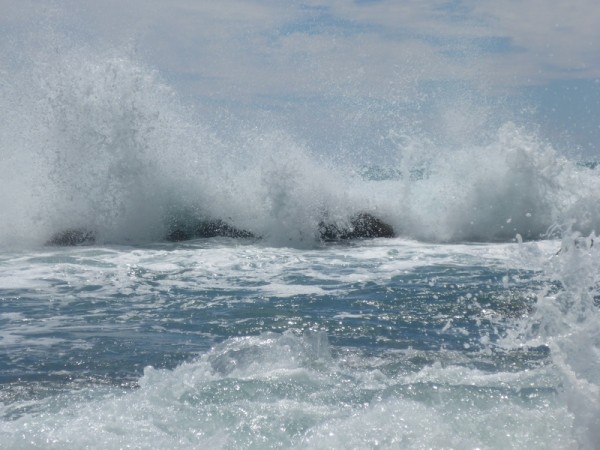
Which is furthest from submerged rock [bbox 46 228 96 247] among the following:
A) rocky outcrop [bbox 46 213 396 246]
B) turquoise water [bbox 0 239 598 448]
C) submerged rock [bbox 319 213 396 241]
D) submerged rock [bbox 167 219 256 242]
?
submerged rock [bbox 319 213 396 241]

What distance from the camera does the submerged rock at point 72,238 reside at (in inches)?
509

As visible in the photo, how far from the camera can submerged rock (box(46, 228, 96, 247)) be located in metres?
12.9

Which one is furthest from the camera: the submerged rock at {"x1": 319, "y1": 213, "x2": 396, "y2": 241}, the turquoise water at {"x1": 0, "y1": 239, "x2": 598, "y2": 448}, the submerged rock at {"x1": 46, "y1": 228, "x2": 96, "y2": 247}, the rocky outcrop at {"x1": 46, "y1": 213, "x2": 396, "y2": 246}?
the submerged rock at {"x1": 319, "y1": 213, "x2": 396, "y2": 241}

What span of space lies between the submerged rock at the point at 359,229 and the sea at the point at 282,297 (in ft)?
0.57

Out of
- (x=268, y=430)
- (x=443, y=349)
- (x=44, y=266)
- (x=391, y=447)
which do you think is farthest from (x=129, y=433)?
(x=44, y=266)

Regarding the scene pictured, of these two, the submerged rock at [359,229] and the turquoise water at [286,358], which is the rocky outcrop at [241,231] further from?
the turquoise water at [286,358]

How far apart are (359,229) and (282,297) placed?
Result: 678 centimetres

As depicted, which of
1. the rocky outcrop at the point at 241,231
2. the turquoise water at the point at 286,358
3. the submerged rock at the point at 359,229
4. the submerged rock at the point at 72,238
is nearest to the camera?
the turquoise water at the point at 286,358

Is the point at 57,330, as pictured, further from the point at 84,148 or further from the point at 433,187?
the point at 433,187

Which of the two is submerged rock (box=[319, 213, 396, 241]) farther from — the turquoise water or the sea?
the turquoise water

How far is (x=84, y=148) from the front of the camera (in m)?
14.7

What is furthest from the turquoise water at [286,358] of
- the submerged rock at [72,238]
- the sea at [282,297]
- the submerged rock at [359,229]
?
the submerged rock at [359,229]

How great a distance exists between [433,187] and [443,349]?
11.0m

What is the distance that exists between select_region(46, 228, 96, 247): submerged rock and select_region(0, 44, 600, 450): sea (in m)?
0.07
